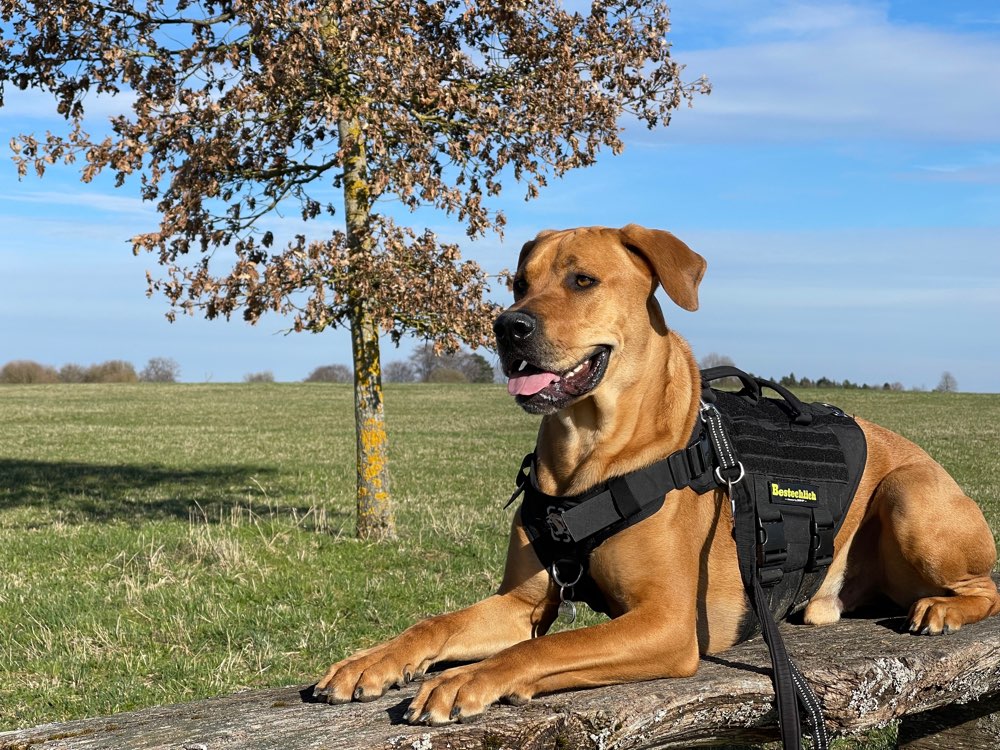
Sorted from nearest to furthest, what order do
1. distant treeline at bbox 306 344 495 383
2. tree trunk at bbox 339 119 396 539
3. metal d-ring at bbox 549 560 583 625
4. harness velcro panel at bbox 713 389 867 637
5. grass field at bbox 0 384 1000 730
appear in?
metal d-ring at bbox 549 560 583 625, harness velcro panel at bbox 713 389 867 637, grass field at bbox 0 384 1000 730, tree trunk at bbox 339 119 396 539, distant treeline at bbox 306 344 495 383

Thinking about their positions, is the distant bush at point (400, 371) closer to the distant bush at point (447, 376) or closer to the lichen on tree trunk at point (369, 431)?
the distant bush at point (447, 376)

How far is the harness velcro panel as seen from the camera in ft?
13.6

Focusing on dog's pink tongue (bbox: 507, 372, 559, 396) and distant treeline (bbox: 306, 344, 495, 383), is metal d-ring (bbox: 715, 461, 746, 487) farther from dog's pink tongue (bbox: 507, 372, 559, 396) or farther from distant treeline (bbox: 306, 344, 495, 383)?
distant treeline (bbox: 306, 344, 495, 383)

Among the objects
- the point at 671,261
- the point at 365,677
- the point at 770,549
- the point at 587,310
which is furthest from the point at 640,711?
the point at 671,261

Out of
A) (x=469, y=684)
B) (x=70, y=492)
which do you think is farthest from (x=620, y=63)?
(x=70, y=492)

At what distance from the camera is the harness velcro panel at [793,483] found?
4.15 metres

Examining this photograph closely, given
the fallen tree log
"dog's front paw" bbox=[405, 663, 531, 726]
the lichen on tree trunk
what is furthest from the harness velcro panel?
the lichen on tree trunk

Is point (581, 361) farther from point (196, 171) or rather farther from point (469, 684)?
point (196, 171)

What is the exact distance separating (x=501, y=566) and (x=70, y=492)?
29.5 feet

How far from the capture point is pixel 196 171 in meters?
9.91

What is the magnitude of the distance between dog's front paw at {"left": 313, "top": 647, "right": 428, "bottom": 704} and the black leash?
1.36m

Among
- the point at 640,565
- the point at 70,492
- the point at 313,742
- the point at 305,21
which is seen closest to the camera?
the point at 313,742

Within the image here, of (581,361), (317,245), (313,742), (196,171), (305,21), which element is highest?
(305,21)

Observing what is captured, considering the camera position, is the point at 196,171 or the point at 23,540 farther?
the point at 23,540
